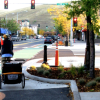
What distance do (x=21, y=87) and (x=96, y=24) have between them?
137 inches

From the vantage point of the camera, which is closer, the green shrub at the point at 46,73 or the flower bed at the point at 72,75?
the flower bed at the point at 72,75

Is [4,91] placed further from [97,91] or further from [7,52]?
[97,91]

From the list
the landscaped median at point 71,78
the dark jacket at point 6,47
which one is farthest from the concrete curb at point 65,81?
the dark jacket at point 6,47

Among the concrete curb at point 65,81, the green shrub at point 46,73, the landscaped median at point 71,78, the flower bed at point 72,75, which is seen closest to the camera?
the concrete curb at point 65,81

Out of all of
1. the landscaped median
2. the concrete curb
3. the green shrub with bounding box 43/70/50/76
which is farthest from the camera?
the green shrub with bounding box 43/70/50/76

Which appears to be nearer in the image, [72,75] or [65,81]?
[65,81]

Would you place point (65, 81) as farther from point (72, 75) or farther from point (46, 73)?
point (46, 73)

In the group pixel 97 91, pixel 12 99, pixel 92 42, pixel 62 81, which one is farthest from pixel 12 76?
pixel 92 42

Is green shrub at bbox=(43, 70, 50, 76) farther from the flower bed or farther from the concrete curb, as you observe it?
Result: the concrete curb

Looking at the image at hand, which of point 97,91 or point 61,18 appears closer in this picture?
point 97,91

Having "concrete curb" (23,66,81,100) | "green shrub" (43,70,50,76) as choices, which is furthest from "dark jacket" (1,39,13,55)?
"green shrub" (43,70,50,76)

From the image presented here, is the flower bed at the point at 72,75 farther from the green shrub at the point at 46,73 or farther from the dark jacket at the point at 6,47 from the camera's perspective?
the dark jacket at the point at 6,47

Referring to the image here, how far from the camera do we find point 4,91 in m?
7.55

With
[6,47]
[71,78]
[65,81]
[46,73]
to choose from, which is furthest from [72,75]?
[6,47]
